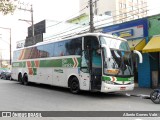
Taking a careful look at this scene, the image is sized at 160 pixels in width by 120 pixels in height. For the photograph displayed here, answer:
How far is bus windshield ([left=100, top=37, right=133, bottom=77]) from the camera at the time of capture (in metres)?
13.8

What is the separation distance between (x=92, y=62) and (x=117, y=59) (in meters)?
1.35

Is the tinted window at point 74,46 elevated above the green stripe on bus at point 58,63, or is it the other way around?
the tinted window at point 74,46

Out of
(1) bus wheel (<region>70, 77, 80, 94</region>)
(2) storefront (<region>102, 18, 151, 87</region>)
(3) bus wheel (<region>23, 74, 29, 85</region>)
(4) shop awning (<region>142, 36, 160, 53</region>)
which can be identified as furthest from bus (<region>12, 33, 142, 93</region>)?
(3) bus wheel (<region>23, 74, 29, 85</region>)

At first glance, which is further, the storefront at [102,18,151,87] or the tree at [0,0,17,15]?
the storefront at [102,18,151,87]

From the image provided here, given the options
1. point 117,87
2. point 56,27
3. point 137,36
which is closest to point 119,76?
point 117,87

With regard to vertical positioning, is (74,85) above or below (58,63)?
below

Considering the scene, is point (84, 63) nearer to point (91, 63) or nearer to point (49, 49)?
point (91, 63)

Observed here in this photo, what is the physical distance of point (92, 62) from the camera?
14.4 meters

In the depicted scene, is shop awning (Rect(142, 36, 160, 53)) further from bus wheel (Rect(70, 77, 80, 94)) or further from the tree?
the tree

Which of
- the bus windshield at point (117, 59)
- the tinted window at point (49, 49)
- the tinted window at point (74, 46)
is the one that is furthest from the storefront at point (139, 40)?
the tinted window at point (49, 49)

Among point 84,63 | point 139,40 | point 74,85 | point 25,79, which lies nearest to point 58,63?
point 74,85

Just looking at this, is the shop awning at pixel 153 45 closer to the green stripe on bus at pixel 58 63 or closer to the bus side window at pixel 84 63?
the bus side window at pixel 84 63

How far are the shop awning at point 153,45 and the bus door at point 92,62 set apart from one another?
13.7ft

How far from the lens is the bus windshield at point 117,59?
13805 millimetres
